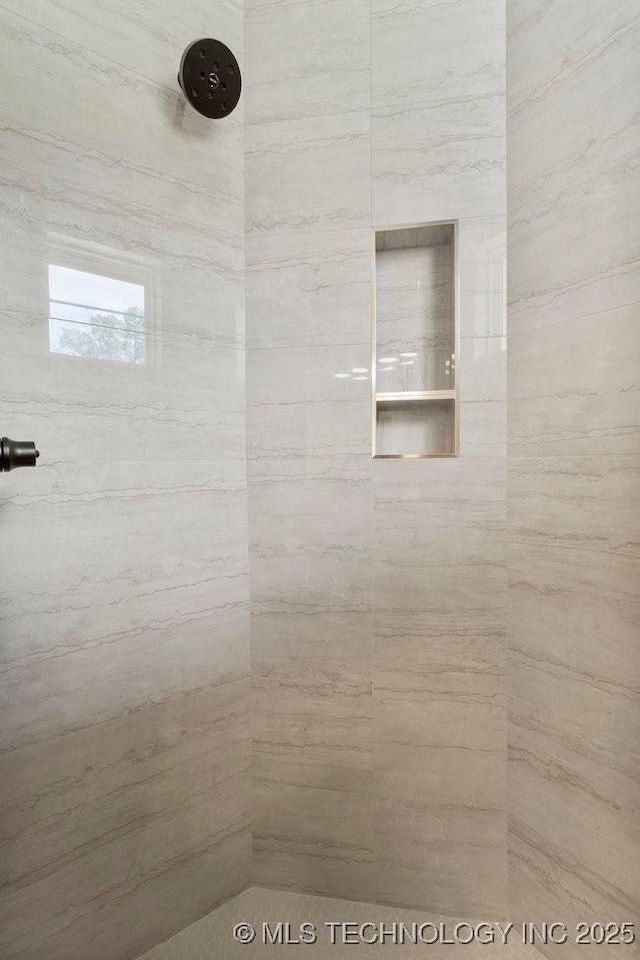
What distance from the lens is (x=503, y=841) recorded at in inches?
64.4

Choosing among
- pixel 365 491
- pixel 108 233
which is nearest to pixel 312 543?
pixel 365 491

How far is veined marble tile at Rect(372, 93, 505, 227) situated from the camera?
1.60 m

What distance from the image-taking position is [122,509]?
1483mm

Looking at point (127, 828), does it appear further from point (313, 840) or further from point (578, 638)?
point (578, 638)

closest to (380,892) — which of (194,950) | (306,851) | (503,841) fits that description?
(306,851)

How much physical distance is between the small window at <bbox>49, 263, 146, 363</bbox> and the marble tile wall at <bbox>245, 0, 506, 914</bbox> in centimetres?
34

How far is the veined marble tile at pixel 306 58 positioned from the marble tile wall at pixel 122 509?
0.24ft

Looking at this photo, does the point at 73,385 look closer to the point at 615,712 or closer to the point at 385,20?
the point at 385,20

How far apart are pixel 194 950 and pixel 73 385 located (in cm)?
127

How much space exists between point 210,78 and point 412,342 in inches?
29.6

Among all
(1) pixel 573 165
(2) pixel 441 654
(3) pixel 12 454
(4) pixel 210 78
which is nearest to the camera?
(3) pixel 12 454

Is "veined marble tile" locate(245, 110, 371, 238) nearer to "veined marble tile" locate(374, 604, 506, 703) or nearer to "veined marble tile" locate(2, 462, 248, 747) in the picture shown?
"veined marble tile" locate(2, 462, 248, 747)

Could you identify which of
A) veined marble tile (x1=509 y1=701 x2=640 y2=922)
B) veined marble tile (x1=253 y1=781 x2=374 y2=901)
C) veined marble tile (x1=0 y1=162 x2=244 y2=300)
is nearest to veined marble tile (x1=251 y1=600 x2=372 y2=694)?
veined marble tile (x1=253 y1=781 x2=374 y2=901)

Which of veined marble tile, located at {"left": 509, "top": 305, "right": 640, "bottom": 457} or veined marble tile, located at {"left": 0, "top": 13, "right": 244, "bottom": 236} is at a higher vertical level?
veined marble tile, located at {"left": 0, "top": 13, "right": 244, "bottom": 236}
